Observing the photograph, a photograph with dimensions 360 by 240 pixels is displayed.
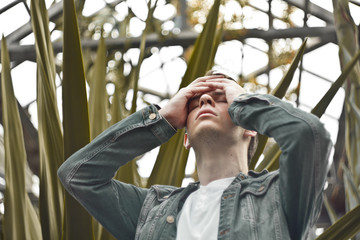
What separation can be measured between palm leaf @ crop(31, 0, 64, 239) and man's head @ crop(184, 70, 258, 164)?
450 millimetres

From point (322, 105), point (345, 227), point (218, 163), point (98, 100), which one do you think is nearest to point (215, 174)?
point (218, 163)

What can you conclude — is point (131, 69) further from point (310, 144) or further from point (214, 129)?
point (310, 144)

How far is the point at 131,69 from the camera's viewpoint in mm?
2309

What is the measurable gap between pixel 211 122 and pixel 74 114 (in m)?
0.33

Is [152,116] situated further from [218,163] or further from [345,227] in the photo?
[345,227]

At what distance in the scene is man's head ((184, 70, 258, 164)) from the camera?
1.16 metres

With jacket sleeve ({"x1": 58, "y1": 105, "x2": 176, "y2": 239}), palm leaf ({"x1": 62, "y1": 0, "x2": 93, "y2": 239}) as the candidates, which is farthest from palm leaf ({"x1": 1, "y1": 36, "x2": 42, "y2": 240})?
jacket sleeve ({"x1": 58, "y1": 105, "x2": 176, "y2": 239})

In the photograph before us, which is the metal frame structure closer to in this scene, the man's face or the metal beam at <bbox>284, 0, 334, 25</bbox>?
the metal beam at <bbox>284, 0, 334, 25</bbox>

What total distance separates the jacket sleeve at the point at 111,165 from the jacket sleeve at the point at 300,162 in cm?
23

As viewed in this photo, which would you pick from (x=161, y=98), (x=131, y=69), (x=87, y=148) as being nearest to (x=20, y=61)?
(x=161, y=98)

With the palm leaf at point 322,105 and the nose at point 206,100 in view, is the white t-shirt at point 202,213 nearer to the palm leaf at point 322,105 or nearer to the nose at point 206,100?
the nose at point 206,100

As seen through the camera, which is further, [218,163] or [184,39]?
[184,39]

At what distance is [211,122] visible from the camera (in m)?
1.16

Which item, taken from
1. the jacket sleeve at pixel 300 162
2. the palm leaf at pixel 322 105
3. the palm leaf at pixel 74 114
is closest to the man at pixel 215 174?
the jacket sleeve at pixel 300 162
